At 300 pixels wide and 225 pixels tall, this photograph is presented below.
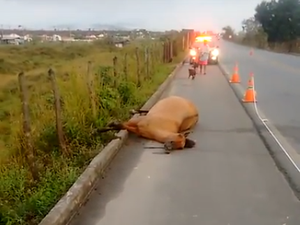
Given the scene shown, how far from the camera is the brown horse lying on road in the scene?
8719 mm

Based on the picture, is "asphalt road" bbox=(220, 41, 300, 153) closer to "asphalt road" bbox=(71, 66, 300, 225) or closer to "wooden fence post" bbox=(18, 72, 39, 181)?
"asphalt road" bbox=(71, 66, 300, 225)

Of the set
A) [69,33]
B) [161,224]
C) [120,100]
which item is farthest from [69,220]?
[69,33]

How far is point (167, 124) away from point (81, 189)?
11.2ft

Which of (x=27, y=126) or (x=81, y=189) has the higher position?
(x=27, y=126)

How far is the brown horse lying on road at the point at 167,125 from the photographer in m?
8.72

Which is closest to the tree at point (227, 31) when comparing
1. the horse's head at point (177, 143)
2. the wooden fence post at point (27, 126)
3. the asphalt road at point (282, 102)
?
the asphalt road at point (282, 102)

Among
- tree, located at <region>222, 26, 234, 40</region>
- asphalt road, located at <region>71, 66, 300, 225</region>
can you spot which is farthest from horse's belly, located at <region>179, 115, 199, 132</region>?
tree, located at <region>222, 26, 234, 40</region>

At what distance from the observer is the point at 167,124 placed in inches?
359

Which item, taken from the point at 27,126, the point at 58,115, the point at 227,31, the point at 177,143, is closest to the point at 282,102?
the point at 177,143

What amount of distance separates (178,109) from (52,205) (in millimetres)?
4659

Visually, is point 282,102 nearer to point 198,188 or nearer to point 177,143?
point 177,143

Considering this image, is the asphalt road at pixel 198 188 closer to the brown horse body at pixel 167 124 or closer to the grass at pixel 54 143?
the brown horse body at pixel 167 124

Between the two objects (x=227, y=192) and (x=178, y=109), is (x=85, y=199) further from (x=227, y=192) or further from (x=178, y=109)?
(x=178, y=109)

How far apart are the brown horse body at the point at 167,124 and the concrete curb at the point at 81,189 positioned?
380 millimetres
